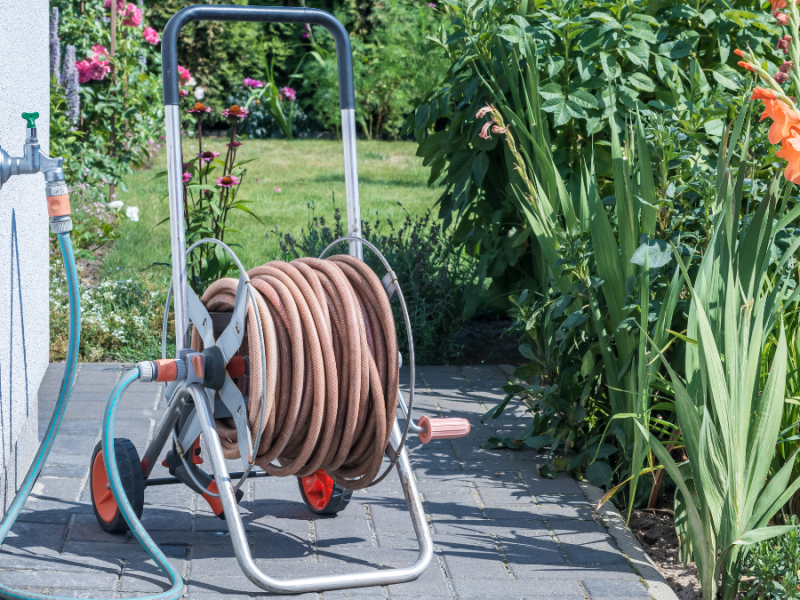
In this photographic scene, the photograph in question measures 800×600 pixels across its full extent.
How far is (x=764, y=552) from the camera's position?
2.36 meters

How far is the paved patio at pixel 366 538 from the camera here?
2.44m

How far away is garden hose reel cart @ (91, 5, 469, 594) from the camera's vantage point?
2326mm

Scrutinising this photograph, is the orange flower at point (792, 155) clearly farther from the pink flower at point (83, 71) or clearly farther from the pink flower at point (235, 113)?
the pink flower at point (83, 71)

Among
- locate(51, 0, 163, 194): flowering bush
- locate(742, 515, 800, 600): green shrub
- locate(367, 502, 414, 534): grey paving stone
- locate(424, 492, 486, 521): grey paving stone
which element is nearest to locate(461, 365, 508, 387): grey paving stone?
locate(424, 492, 486, 521): grey paving stone

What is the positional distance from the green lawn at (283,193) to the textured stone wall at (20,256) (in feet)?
4.81

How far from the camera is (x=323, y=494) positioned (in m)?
2.91

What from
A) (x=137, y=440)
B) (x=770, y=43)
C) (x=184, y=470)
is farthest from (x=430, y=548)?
(x=770, y=43)

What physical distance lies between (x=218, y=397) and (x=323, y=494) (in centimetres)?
56

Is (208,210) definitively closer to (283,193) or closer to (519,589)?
(519,589)

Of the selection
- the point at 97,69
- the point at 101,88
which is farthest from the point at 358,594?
the point at 101,88

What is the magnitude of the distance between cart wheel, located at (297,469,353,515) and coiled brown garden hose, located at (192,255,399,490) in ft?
1.12

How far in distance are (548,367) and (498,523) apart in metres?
0.69

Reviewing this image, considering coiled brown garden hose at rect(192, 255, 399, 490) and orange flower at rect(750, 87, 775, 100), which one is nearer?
orange flower at rect(750, 87, 775, 100)

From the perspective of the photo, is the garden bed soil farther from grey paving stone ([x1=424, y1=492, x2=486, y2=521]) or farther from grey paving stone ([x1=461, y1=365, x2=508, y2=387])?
grey paving stone ([x1=461, y1=365, x2=508, y2=387])
